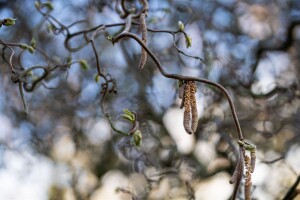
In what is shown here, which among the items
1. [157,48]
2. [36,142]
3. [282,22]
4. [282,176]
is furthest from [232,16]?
[36,142]

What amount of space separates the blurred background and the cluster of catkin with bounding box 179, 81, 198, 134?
1.76 metres

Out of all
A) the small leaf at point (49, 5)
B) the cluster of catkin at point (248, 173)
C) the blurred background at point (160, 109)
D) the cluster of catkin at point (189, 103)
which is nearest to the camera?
the cluster of catkin at point (248, 173)

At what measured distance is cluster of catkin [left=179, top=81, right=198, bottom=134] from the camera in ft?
3.56

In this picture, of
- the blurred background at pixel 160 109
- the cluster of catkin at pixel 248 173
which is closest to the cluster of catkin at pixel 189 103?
the cluster of catkin at pixel 248 173

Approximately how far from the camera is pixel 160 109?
3863mm

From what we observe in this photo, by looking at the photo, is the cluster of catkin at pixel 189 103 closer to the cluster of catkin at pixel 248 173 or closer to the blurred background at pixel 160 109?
the cluster of catkin at pixel 248 173

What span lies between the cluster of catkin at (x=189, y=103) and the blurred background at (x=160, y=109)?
5.78ft

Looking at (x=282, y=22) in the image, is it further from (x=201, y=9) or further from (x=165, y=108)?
(x=165, y=108)

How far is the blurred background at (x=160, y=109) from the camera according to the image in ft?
11.3

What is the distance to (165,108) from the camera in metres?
3.85

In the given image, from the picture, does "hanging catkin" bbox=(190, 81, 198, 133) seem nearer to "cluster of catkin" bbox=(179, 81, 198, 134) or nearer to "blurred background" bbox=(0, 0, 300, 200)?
"cluster of catkin" bbox=(179, 81, 198, 134)

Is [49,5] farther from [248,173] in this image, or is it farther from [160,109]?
[160,109]

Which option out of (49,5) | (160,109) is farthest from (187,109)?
(160,109)

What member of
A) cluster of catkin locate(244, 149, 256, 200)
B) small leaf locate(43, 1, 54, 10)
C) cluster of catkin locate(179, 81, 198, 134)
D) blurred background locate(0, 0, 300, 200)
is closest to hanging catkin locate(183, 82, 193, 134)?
cluster of catkin locate(179, 81, 198, 134)
